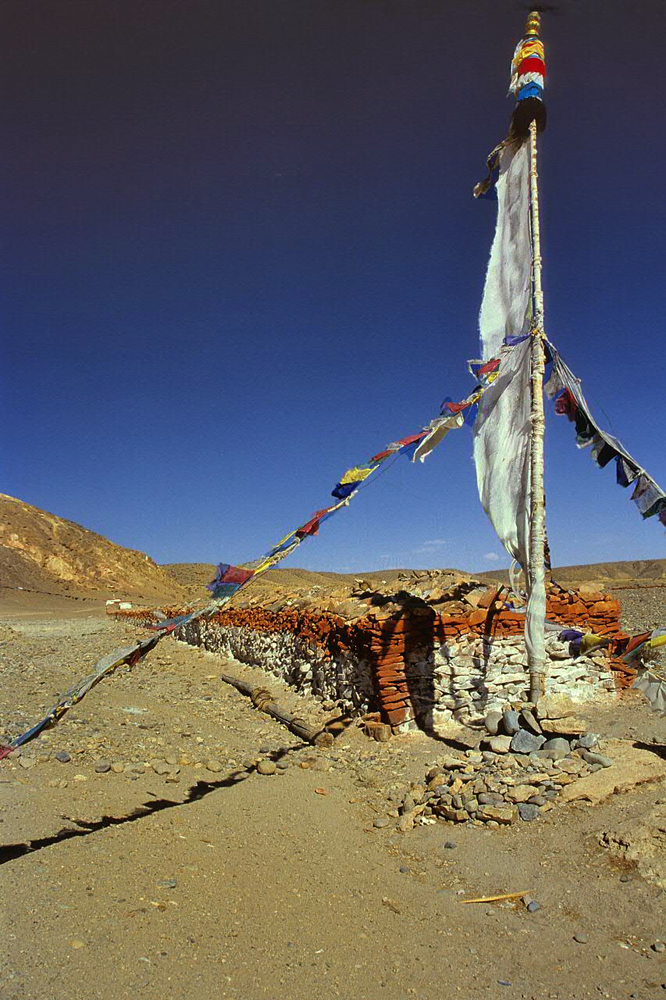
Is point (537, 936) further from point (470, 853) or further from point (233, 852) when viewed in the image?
point (233, 852)

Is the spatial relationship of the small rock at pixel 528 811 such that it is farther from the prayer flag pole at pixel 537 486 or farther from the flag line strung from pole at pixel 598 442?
the flag line strung from pole at pixel 598 442

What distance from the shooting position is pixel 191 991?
322cm

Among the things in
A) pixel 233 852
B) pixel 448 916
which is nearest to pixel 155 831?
pixel 233 852

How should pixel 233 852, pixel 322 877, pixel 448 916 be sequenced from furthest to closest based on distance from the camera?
pixel 233 852
pixel 322 877
pixel 448 916

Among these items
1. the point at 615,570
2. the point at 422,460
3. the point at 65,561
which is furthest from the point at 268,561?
the point at 615,570

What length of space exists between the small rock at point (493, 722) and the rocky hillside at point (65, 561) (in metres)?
42.6

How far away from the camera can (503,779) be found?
5977mm

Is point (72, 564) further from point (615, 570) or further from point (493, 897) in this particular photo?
point (615, 570)

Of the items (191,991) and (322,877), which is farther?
(322,877)

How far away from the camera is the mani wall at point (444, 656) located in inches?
312

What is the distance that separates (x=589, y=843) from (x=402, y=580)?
657cm

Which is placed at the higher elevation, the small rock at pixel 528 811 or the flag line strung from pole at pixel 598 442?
the flag line strung from pole at pixel 598 442

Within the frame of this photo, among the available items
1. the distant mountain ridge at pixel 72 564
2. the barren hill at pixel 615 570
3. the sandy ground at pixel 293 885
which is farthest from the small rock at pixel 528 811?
the barren hill at pixel 615 570

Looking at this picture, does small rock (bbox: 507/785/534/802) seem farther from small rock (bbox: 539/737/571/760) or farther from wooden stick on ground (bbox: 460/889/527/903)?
wooden stick on ground (bbox: 460/889/527/903)
